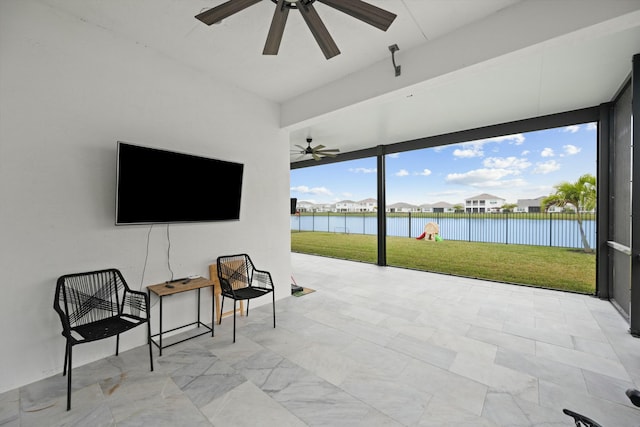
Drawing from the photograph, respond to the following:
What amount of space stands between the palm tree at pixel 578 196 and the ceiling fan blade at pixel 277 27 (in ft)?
25.5

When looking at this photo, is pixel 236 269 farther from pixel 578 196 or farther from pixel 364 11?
pixel 578 196

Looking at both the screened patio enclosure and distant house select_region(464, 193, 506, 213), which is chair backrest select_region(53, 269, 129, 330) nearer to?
the screened patio enclosure

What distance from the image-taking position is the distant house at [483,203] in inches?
355

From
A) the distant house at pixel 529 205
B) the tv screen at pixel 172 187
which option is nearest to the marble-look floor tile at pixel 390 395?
the tv screen at pixel 172 187

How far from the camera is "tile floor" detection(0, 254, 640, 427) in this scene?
5.92 ft

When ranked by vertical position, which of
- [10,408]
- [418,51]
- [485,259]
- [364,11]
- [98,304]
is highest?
[418,51]

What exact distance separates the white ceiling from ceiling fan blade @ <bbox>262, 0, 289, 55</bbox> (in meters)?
0.47

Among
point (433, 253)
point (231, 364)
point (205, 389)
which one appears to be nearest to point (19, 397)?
point (205, 389)

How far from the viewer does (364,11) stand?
1770mm

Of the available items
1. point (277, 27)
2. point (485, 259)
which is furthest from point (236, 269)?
point (485, 259)

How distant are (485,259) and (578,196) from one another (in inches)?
101

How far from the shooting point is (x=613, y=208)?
394 centimetres

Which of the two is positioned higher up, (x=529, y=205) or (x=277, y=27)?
(x=277, y=27)

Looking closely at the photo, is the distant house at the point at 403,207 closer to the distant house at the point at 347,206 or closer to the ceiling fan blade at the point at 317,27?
the distant house at the point at 347,206
